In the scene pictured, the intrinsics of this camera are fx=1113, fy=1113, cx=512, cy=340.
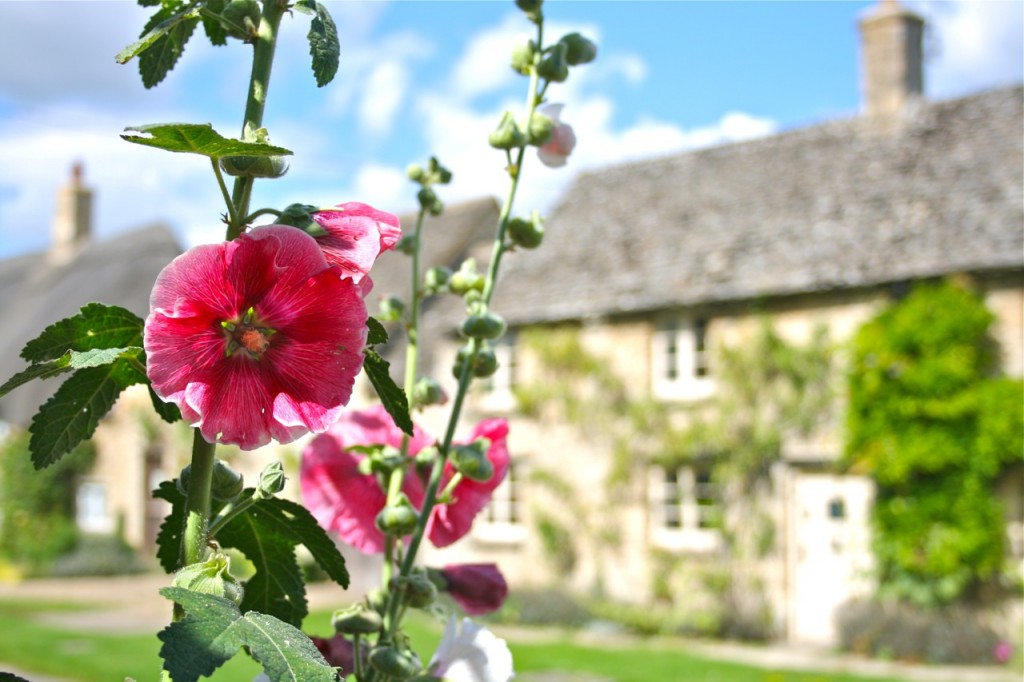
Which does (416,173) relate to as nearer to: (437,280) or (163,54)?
(437,280)

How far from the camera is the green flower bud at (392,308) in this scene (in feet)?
4.25

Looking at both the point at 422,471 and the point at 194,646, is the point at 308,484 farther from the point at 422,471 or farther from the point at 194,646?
the point at 194,646

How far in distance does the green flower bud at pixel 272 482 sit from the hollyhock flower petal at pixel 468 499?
0.41 metres

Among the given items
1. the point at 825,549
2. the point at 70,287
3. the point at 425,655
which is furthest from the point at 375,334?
the point at 70,287

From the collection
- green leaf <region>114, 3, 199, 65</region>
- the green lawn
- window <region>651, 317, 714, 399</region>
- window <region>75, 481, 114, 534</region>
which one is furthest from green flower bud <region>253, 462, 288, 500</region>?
window <region>75, 481, 114, 534</region>

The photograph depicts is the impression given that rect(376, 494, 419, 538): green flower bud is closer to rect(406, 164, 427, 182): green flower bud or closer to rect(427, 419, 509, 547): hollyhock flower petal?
rect(427, 419, 509, 547): hollyhock flower petal

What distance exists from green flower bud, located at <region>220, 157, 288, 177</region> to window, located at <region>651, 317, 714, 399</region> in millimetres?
15194

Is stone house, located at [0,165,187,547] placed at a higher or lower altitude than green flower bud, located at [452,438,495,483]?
higher

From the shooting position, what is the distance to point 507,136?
1.23m

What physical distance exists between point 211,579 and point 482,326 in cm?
45

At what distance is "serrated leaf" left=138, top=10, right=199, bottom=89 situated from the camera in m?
1.04

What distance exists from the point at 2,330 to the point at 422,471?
3350 cm

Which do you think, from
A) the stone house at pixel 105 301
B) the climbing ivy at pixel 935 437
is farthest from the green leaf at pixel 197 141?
the stone house at pixel 105 301

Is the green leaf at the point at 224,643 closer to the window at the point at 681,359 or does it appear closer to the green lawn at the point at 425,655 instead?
the green lawn at the point at 425,655
